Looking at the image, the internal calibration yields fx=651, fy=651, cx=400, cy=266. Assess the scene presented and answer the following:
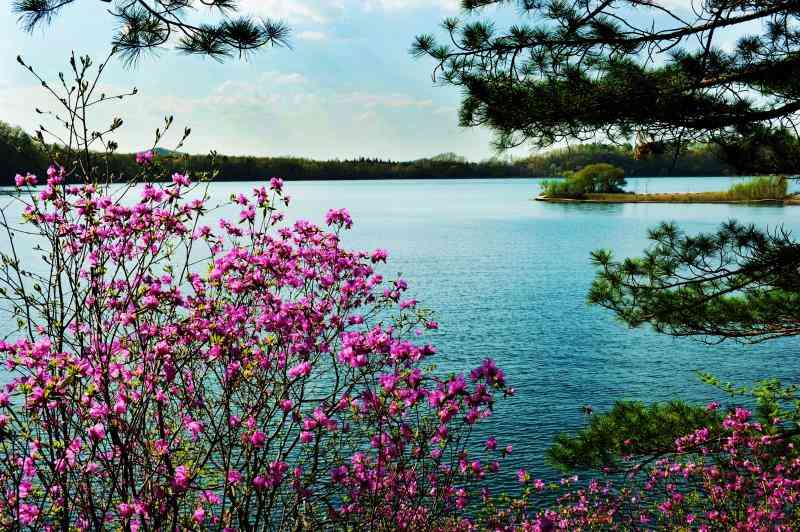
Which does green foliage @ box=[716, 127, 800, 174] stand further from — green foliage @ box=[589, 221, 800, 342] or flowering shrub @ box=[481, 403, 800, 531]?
flowering shrub @ box=[481, 403, 800, 531]

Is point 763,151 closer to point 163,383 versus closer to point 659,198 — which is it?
point 163,383

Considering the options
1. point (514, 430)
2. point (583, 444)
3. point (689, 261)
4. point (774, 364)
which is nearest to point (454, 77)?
point (689, 261)

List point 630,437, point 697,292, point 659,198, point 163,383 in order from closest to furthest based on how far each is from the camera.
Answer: point 163,383
point 630,437
point 697,292
point 659,198

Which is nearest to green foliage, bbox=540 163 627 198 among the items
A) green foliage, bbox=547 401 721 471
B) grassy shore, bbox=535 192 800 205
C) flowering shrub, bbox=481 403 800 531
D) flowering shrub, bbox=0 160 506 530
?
grassy shore, bbox=535 192 800 205

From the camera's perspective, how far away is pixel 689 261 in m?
9.14

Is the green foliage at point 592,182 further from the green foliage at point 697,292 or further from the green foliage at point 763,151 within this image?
the green foliage at point 763,151

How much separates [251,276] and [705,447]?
6.43 meters

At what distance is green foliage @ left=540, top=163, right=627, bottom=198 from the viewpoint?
104 meters

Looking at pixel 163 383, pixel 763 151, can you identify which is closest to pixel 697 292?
pixel 763 151

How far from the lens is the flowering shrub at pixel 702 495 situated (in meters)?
7.71

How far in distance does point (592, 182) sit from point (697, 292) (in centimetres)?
10103

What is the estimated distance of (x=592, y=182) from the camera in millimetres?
105688

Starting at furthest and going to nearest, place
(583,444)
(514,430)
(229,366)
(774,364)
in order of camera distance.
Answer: (774,364), (514,430), (583,444), (229,366)

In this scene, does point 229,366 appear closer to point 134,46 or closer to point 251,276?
point 251,276
